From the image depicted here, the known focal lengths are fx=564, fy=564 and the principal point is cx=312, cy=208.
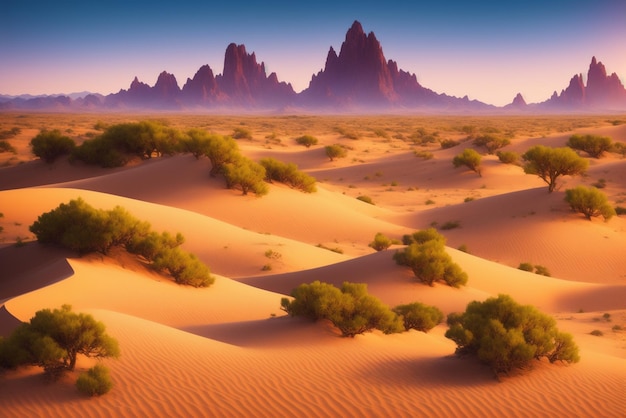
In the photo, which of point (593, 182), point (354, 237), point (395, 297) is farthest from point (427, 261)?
point (593, 182)

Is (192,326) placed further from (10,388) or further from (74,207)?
(74,207)

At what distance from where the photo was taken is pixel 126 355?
808 centimetres

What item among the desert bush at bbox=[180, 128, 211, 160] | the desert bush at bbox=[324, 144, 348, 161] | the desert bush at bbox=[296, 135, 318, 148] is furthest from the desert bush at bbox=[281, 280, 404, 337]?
the desert bush at bbox=[296, 135, 318, 148]

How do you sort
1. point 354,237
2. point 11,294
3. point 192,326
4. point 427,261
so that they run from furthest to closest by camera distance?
point 354,237, point 427,261, point 11,294, point 192,326

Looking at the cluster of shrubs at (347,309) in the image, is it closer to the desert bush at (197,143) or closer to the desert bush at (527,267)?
the desert bush at (527,267)

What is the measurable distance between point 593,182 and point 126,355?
34244 mm

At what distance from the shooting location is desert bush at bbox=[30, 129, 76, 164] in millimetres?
34750

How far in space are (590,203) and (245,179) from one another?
49.8ft

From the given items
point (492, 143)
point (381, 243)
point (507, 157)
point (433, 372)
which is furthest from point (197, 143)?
point (492, 143)

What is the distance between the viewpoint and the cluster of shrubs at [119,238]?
1373 centimetres

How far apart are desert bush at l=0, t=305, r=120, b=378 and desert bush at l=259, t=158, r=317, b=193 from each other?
21.6 metres

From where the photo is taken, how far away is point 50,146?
3519 centimetres

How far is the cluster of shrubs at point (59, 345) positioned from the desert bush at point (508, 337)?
16.9ft

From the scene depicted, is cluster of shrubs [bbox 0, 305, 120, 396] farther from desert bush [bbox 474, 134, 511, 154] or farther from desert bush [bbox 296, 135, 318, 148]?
desert bush [bbox 296, 135, 318, 148]
